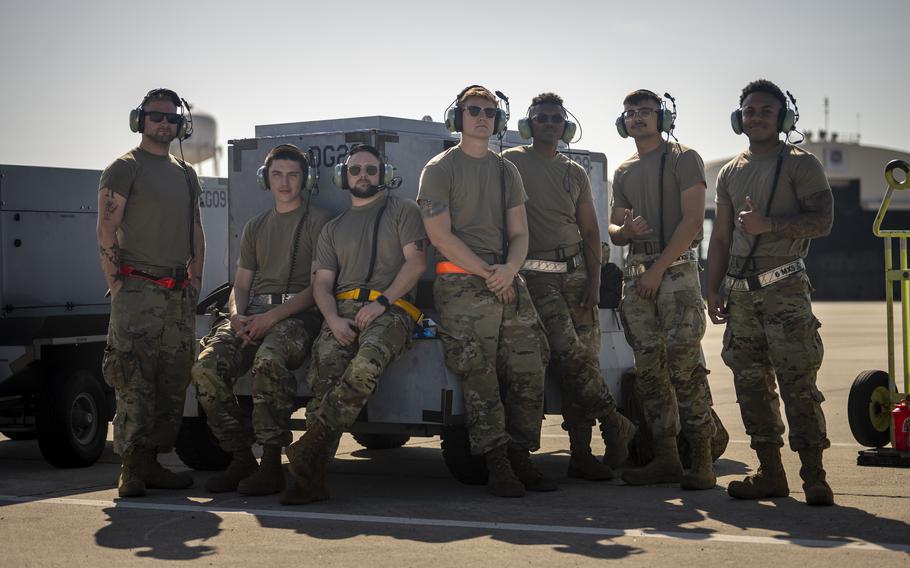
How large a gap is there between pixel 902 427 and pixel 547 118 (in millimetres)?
3131

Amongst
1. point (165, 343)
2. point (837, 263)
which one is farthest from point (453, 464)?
point (837, 263)

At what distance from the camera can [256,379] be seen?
7.47 metres

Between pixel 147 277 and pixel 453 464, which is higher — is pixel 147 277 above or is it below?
above

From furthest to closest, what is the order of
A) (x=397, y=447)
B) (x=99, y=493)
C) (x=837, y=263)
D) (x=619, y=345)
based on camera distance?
1. (x=837, y=263)
2. (x=397, y=447)
3. (x=619, y=345)
4. (x=99, y=493)

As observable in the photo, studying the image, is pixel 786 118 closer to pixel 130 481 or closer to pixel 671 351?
pixel 671 351

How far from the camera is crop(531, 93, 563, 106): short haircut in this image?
26.5ft

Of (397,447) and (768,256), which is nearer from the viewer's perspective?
(768,256)

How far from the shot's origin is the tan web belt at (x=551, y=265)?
26.3ft

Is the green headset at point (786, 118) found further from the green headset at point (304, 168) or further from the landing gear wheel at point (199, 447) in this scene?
the landing gear wheel at point (199, 447)

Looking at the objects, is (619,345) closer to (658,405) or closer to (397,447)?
(658,405)

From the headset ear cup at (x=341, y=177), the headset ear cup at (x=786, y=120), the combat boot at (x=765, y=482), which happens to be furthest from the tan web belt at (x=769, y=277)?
the headset ear cup at (x=341, y=177)

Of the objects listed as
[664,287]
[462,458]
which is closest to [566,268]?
[664,287]

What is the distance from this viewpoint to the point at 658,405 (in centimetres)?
786

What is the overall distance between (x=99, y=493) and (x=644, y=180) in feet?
12.9
